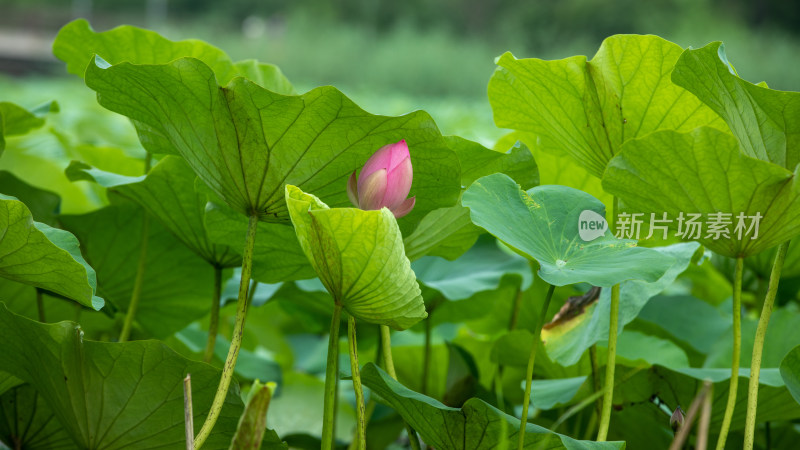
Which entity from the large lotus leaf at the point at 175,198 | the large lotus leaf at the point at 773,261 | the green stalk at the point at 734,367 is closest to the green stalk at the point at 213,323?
the large lotus leaf at the point at 175,198

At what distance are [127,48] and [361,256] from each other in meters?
0.38

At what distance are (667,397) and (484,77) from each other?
14.5 meters

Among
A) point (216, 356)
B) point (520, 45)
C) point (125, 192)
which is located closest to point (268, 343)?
point (216, 356)

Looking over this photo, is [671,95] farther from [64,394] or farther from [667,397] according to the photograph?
[64,394]

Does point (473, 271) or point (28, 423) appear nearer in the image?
point (28, 423)

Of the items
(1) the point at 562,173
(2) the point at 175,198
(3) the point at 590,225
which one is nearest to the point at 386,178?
(3) the point at 590,225

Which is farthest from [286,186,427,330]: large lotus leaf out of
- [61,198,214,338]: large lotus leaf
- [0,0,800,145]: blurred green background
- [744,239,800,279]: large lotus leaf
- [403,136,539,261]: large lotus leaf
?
[0,0,800,145]: blurred green background

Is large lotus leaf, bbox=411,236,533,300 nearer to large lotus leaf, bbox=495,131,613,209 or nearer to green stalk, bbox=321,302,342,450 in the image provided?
large lotus leaf, bbox=495,131,613,209

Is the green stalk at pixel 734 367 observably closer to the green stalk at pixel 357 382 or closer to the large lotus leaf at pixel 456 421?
the large lotus leaf at pixel 456 421

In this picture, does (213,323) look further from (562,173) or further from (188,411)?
(562,173)

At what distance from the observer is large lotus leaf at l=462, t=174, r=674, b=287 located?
1.51 feet

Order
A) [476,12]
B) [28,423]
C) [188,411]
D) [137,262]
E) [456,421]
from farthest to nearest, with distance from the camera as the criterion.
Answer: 1. [476,12]
2. [137,262]
3. [28,423]
4. [456,421]
5. [188,411]

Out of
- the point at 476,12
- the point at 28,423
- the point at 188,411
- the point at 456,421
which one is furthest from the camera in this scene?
the point at 476,12

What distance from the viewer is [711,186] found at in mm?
498
